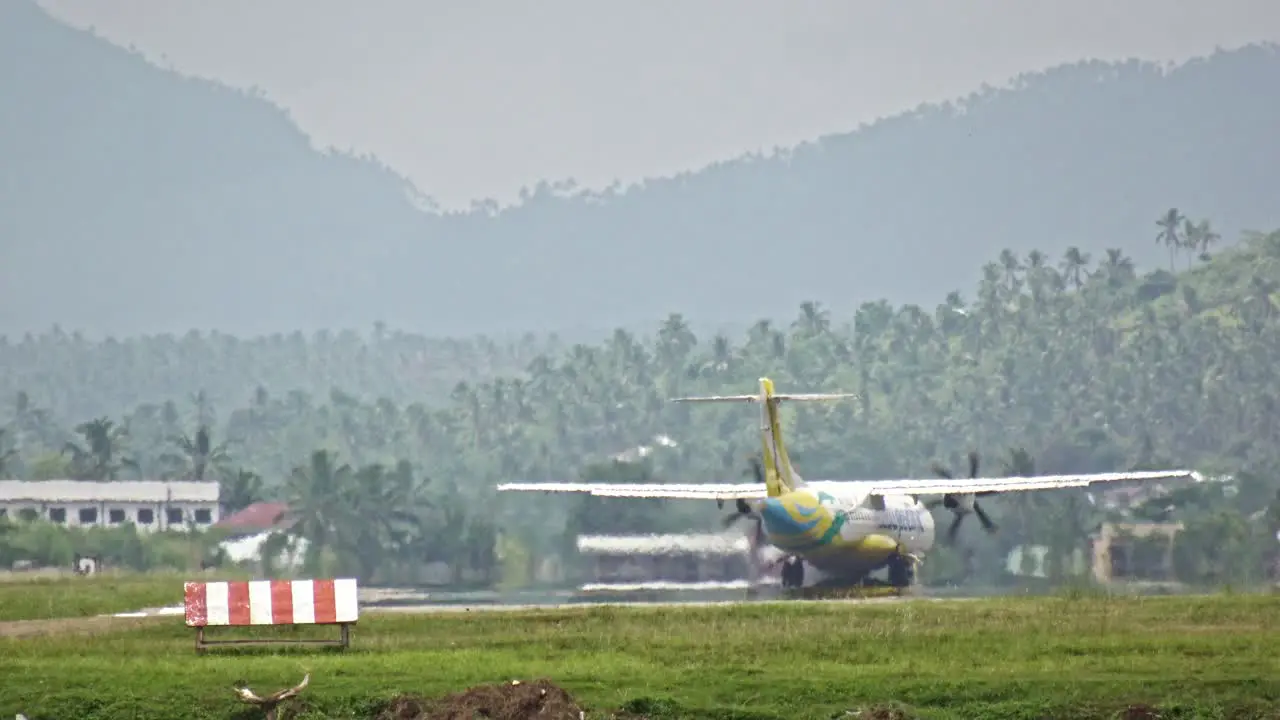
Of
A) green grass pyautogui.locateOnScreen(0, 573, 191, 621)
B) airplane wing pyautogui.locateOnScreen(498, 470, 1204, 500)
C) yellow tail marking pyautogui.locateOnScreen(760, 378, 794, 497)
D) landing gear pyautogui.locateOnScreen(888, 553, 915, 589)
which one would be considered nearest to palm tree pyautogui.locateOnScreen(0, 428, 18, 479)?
green grass pyautogui.locateOnScreen(0, 573, 191, 621)

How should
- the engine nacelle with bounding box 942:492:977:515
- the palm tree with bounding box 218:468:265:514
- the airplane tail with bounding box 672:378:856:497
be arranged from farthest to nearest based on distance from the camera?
1. the palm tree with bounding box 218:468:265:514
2. the engine nacelle with bounding box 942:492:977:515
3. the airplane tail with bounding box 672:378:856:497

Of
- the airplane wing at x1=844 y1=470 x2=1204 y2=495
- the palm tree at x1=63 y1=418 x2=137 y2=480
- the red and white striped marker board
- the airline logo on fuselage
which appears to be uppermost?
the palm tree at x1=63 y1=418 x2=137 y2=480

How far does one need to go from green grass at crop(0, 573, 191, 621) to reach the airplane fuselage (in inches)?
772

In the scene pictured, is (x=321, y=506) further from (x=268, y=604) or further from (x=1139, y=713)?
(x=1139, y=713)

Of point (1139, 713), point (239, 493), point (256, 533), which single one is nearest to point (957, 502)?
point (256, 533)

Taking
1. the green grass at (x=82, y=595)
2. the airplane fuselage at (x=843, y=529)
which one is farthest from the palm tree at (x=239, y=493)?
the airplane fuselage at (x=843, y=529)

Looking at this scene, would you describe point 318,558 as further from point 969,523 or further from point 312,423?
point 312,423

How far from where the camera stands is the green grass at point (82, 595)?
56.6 meters

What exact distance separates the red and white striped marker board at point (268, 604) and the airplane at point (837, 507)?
30777 mm

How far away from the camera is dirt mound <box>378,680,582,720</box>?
103 ft

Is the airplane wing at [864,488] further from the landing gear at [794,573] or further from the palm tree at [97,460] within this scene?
the palm tree at [97,460]

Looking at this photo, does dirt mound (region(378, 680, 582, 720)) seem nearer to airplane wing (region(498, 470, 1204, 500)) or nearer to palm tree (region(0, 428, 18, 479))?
airplane wing (region(498, 470, 1204, 500))

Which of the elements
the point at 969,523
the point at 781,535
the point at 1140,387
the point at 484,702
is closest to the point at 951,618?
the point at 484,702

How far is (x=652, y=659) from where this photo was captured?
38.6 meters
